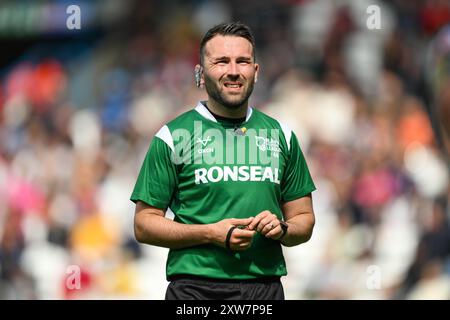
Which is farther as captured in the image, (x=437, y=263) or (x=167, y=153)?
(x=437, y=263)

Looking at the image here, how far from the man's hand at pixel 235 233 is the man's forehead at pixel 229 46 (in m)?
0.72

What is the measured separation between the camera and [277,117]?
850 centimetres

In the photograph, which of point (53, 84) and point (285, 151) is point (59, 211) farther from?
point (285, 151)

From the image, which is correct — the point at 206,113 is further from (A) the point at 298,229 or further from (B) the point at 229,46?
(A) the point at 298,229

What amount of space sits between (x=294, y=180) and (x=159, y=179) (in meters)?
0.61

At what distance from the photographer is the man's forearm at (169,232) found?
3.61 meters

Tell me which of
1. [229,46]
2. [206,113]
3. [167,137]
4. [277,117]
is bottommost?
[167,137]

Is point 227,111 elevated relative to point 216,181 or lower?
elevated

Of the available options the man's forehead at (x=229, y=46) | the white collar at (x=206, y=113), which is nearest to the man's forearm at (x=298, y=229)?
the white collar at (x=206, y=113)

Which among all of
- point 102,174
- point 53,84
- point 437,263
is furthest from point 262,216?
point 53,84

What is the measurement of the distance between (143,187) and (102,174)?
4.97 m

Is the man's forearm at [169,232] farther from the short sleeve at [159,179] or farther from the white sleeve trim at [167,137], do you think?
the white sleeve trim at [167,137]

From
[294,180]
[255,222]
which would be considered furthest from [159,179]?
[294,180]

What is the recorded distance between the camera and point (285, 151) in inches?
152
